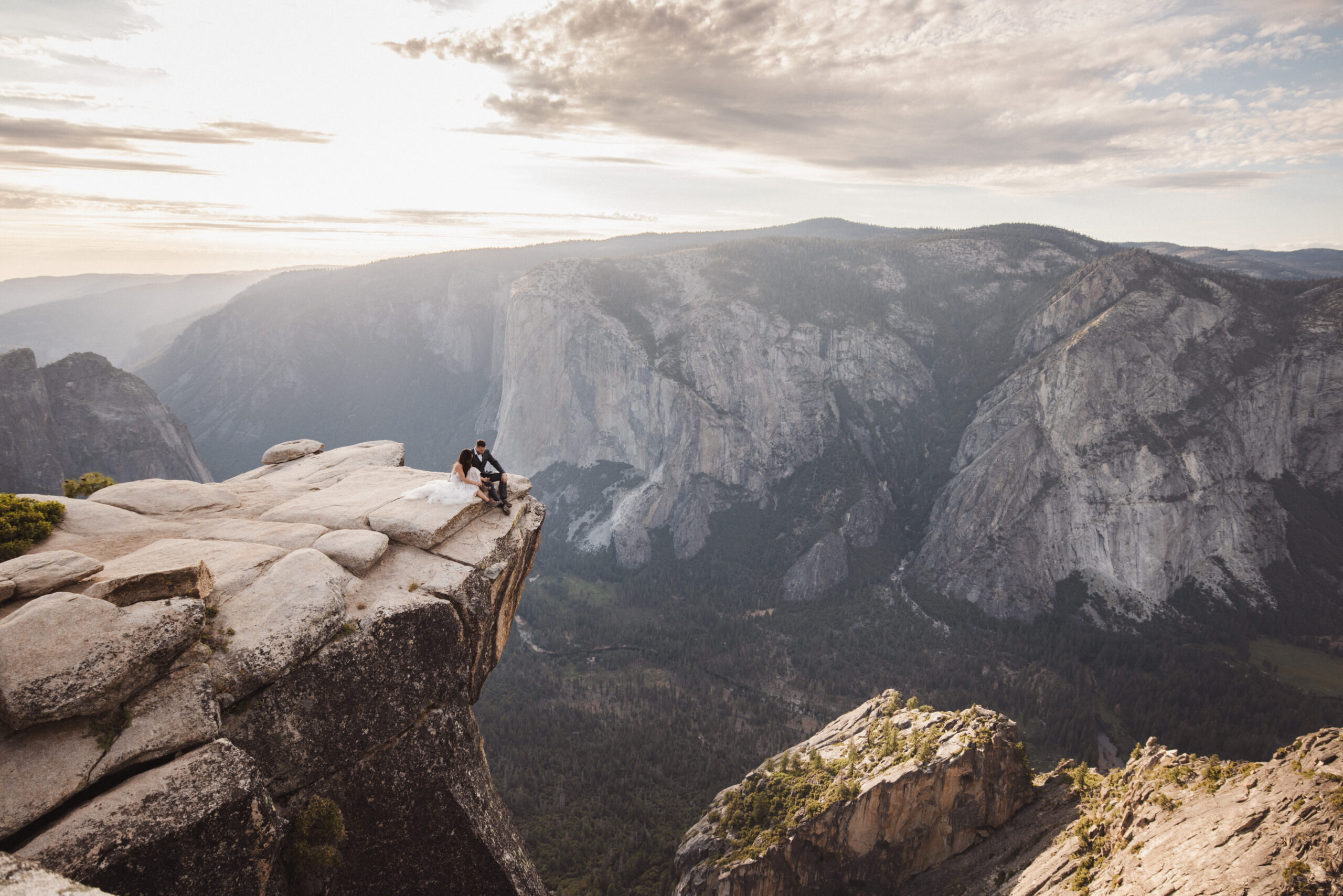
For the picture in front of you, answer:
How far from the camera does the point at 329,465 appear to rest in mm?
32875

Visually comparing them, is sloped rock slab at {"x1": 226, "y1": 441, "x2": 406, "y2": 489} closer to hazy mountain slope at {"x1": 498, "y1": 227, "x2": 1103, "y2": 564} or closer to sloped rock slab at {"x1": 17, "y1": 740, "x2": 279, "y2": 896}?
sloped rock slab at {"x1": 17, "y1": 740, "x2": 279, "y2": 896}

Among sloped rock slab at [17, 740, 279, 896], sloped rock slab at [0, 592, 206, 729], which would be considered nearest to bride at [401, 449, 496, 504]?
sloped rock slab at [0, 592, 206, 729]

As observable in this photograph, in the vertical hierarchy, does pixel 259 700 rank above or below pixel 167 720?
below

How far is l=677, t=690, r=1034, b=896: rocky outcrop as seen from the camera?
37.2m

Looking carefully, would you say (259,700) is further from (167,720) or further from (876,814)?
(876,814)

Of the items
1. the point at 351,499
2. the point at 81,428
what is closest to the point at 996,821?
the point at 351,499

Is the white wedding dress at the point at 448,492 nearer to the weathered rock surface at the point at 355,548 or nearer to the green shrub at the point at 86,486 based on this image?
the weathered rock surface at the point at 355,548

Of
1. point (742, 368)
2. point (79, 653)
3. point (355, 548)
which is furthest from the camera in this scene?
point (742, 368)

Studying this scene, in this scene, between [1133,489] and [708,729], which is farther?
[1133,489]

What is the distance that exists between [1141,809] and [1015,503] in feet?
353

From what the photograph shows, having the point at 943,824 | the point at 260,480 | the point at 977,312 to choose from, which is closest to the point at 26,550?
the point at 260,480

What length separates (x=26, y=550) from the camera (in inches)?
739

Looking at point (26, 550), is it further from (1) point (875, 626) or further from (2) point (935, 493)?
(2) point (935, 493)

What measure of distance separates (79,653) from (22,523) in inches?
358
